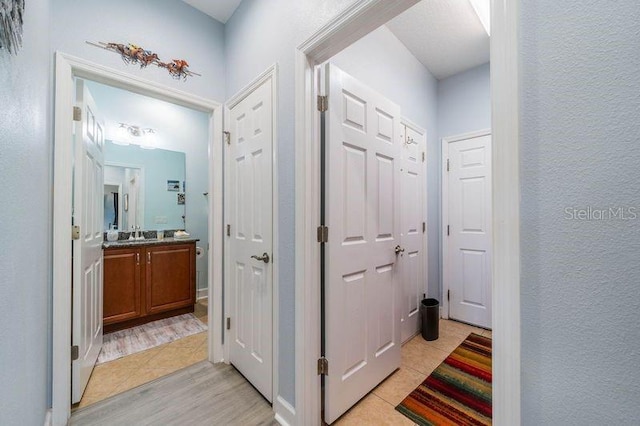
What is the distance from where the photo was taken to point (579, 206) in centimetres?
64

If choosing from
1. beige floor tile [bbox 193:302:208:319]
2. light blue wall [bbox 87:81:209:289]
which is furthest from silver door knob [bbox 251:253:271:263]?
light blue wall [bbox 87:81:209:289]

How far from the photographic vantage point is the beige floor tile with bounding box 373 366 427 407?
1.74 metres

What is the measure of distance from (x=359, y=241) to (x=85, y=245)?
71.0 inches

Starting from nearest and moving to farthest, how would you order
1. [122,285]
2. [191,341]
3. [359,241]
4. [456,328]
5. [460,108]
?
[359,241], [191,341], [122,285], [456,328], [460,108]

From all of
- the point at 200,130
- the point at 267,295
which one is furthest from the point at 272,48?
the point at 200,130

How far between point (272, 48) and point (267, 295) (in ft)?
5.24

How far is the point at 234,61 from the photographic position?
2088mm

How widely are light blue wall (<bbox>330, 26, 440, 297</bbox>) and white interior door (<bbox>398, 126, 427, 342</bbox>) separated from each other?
0.59 ft

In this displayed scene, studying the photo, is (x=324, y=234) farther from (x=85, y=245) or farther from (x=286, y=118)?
(x=85, y=245)

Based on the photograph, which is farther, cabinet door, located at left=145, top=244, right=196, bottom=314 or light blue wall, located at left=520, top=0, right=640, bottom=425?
cabinet door, located at left=145, top=244, right=196, bottom=314

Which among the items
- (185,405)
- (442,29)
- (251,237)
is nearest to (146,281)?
(185,405)

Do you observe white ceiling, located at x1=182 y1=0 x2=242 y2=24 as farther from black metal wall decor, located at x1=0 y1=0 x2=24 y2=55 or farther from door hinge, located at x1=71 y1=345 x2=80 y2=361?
door hinge, located at x1=71 y1=345 x2=80 y2=361

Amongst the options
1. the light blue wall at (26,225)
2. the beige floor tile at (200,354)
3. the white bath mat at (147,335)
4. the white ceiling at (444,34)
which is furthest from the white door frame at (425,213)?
the light blue wall at (26,225)

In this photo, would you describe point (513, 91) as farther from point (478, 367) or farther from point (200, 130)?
point (200, 130)
